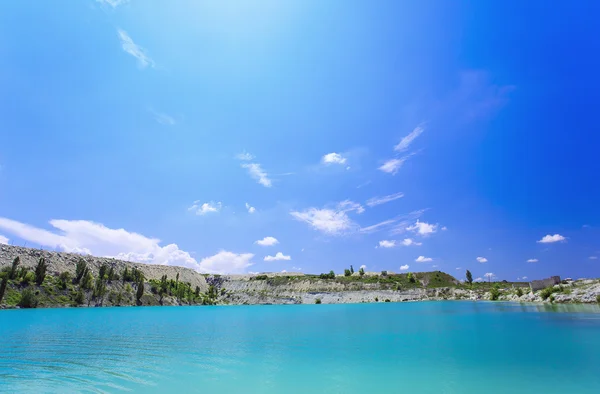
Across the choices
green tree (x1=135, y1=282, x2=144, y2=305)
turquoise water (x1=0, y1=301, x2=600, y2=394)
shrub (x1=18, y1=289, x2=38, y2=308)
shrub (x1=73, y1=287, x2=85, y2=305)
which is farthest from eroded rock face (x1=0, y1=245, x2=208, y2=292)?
turquoise water (x1=0, y1=301, x2=600, y2=394)

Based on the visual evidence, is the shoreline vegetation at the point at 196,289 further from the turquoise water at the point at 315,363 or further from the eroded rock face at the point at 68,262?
the turquoise water at the point at 315,363

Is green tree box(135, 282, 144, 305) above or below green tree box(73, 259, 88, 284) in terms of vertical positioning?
below

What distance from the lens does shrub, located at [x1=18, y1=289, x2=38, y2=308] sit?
2977 inches

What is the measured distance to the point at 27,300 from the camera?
76.4 m

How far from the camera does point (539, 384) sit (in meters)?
11.5

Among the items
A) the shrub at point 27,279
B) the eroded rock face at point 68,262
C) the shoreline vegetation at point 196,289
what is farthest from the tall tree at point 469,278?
the shrub at point 27,279

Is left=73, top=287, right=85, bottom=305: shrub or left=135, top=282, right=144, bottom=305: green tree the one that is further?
left=135, top=282, right=144, bottom=305: green tree

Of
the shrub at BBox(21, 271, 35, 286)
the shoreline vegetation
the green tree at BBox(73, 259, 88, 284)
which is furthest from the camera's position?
the green tree at BBox(73, 259, 88, 284)

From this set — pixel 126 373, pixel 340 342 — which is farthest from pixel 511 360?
pixel 126 373

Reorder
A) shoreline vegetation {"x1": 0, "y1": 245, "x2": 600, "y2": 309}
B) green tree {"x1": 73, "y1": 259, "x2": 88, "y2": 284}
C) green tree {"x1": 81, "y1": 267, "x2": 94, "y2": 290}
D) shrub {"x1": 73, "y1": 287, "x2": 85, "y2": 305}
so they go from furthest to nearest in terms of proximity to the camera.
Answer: green tree {"x1": 73, "y1": 259, "x2": 88, "y2": 284} < green tree {"x1": 81, "y1": 267, "x2": 94, "y2": 290} < shrub {"x1": 73, "y1": 287, "x2": 85, "y2": 305} < shoreline vegetation {"x1": 0, "y1": 245, "x2": 600, "y2": 309}

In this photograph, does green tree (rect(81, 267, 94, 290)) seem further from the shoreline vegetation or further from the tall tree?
the tall tree

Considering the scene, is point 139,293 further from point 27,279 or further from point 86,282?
point 27,279

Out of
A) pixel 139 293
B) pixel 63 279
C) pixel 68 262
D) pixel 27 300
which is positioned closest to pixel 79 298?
pixel 63 279

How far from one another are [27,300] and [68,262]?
3682 cm
